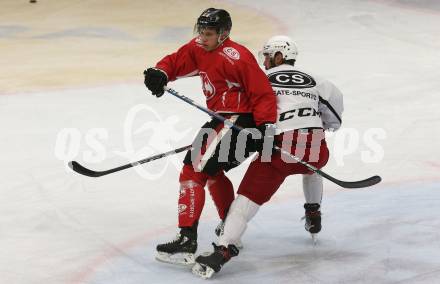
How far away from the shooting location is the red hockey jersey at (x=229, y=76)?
5309 millimetres

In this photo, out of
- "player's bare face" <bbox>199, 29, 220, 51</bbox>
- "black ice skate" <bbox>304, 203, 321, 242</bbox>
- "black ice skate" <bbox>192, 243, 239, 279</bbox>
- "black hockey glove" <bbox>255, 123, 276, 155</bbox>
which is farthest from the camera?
"black ice skate" <bbox>304, 203, 321, 242</bbox>

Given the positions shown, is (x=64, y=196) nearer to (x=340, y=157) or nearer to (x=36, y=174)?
(x=36, y=174)

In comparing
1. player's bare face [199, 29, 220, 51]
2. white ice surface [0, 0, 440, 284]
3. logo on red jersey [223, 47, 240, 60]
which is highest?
player's bare face [199, 29, 220, 51]

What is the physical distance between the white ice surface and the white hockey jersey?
81cm

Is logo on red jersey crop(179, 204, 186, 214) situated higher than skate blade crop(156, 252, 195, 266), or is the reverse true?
logo on red jersey crop(179, 204, 186, 214)

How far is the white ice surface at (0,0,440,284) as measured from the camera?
5.43 m

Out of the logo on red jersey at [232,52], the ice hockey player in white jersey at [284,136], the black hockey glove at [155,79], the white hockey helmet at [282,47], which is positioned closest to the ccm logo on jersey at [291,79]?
the ice hockey player in white jersey at [284,136]

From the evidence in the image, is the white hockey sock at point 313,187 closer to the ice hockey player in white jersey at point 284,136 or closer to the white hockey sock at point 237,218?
the ice hockey player in white jersey at point 284,136

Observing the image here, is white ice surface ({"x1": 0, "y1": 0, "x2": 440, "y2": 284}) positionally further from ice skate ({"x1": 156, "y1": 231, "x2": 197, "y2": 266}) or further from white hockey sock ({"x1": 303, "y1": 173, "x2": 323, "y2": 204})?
white hockey sock ({"x1": 303, "y1": 173, "x2": 323, "y2": 204})

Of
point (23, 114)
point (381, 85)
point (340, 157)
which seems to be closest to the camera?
point (340, 157)

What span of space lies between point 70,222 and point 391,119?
3733mm

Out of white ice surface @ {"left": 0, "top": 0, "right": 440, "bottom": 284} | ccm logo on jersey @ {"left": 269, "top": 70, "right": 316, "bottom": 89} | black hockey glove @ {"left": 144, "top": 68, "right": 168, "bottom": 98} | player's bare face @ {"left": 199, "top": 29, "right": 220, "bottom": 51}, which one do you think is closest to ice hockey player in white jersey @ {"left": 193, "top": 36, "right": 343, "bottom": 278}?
ccm logo on jersey @ {"left": 269, "top": 70, "right": 316, "bottom": 89}

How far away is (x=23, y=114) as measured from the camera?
9.15 m

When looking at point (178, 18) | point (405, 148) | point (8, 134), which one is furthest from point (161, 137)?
point (178, 18)
